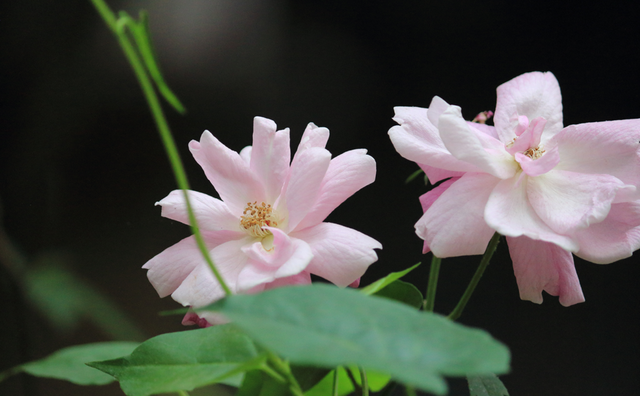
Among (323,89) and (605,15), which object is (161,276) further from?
(605,15)

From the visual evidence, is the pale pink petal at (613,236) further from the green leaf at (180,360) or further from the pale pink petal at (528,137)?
the green leaf at (180,360)

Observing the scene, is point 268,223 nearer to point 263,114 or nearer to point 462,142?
point 462,142

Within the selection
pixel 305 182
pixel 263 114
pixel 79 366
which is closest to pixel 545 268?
pixel 305 182

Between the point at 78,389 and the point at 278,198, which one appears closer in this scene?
the point at 278,198

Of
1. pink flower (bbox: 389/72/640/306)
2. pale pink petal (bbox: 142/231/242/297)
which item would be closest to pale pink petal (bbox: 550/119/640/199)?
pink flower (bbox: 389/72/640/306)

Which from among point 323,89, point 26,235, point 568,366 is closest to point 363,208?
point 323,89

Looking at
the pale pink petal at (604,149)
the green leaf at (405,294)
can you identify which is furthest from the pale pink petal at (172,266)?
the pale pink petal at (604,149)
